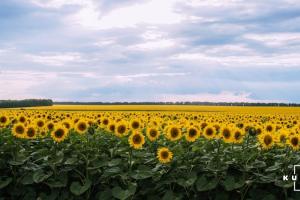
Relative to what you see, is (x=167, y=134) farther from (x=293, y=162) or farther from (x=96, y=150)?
(x=293, y=162)

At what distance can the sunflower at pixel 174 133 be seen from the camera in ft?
31.4

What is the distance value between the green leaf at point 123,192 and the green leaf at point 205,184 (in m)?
1.06

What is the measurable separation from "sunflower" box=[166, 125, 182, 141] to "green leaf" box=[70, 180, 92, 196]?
186 centimetres

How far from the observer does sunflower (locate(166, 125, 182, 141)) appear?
9.57m

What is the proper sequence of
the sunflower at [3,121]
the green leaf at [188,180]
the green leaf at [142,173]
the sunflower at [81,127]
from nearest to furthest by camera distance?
A: the green leaf at [188,180], the green leaf at [142,173], the sunflower at [81,127], the sunflower at [3,121]

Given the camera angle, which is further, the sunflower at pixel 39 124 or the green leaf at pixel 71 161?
the sunflower at pixel 39 124

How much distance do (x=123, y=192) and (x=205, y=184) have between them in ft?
4.45

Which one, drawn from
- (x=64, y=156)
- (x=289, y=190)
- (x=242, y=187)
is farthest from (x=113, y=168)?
(x=289, y=190)

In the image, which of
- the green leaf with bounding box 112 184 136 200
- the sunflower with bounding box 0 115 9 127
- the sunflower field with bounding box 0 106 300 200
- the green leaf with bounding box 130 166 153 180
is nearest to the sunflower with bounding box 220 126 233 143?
the sunflower field with bounding box 0 106 300 200

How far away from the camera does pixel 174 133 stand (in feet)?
31.6

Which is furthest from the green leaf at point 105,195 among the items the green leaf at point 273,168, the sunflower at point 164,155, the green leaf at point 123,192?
the green leaf at point 273,168

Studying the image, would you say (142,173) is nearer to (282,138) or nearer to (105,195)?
(105,195)

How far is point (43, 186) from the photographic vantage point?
30.4 ft

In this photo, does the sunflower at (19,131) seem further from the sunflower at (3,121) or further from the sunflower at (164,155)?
the sunflower at (164,155)
